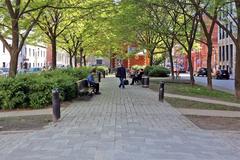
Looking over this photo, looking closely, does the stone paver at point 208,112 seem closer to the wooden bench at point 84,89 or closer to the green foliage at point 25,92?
the green foliage at point 25,92

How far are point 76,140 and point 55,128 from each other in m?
2.24

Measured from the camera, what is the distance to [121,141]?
923cm

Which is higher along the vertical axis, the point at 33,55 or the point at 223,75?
the point at 33,55

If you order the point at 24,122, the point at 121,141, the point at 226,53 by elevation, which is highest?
the point at 226,53

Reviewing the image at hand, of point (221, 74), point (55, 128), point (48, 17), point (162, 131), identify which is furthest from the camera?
point (221, 74)

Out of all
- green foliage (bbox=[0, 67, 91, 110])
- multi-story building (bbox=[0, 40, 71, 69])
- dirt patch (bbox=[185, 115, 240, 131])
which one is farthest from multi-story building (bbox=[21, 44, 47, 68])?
dirt patch (bbox=[185, 115, 240, 131])

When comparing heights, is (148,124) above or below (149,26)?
below

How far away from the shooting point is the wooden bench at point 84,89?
21792 mm

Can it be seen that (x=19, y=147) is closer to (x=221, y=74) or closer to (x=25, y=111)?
(x=25, y=111)

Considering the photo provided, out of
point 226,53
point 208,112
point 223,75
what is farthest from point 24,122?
point 226,53

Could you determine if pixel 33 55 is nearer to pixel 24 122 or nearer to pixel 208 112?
pixel 208 112

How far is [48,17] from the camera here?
32594mm

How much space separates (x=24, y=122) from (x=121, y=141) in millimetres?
5137

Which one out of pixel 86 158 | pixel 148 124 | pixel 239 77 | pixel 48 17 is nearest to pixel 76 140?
pixel 86 158
